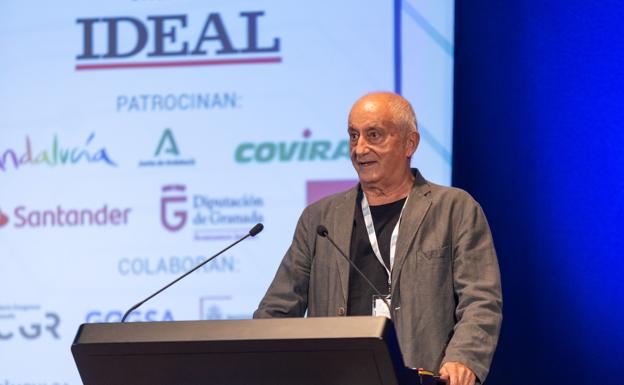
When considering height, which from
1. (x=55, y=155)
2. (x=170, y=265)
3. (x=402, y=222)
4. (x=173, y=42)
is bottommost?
(x=170, y=265)

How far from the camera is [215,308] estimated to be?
13.7 ft

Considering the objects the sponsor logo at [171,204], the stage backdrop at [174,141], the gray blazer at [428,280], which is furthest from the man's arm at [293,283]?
the sponsor logo at [171,204]

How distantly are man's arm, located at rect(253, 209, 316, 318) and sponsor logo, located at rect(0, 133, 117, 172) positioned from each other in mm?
1500

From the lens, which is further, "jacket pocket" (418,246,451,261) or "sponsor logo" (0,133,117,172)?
"sponsor logo" (0,133,117,172)

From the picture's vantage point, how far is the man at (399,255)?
110 inches

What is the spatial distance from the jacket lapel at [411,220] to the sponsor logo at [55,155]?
179 centimetres

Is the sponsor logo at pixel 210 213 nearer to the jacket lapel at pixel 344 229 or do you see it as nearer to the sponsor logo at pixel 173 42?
the sponsor logo at pixel 173 42

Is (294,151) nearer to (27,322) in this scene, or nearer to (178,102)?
(178,102)

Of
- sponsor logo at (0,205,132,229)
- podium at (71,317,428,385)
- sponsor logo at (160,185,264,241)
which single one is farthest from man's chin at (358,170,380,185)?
sponsor logo at (0,205,132,229)

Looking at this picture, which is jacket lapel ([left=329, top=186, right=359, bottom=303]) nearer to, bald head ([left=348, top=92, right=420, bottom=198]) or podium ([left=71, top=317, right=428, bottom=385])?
bald head ([left=348, top=92, right=420, bottom=198])

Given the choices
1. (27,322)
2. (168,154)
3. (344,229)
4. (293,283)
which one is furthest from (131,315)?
(344,229)

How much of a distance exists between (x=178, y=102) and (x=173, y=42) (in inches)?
10.8

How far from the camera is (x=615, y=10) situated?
4.19 m

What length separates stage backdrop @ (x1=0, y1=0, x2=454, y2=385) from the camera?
4.20 metres
